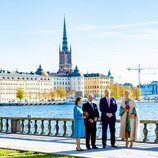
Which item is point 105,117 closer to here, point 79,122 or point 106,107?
point 106,107

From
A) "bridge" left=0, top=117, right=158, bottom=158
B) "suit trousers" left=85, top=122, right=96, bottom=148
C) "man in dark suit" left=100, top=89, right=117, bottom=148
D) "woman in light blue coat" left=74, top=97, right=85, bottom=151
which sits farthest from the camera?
"man in dark suit" left=100, top=89, right=117, bottom=148

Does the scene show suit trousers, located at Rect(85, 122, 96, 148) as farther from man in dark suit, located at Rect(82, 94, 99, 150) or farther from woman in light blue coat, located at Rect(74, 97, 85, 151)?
woman in light blue coat, located at Rect(74, 97, 85, 151)

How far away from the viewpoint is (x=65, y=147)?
1945 cm

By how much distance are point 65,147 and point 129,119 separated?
8.10ft

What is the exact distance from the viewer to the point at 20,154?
691 inches

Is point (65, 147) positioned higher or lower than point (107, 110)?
lower

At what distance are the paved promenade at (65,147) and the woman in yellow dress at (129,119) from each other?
0.44 metres

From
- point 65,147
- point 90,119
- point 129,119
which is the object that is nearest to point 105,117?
point 90,119

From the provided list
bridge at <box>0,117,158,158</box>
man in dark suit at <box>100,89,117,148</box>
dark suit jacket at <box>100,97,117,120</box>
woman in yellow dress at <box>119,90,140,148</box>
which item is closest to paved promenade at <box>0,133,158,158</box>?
bridge at <box>0,117,158,158</box>

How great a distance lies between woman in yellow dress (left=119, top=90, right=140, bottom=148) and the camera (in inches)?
736

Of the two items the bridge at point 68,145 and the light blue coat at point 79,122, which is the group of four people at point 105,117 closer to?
the light blue coat at point 79,122

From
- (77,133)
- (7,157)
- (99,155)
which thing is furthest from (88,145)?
(7,157)

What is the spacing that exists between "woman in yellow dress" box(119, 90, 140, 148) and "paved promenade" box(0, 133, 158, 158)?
44 cm

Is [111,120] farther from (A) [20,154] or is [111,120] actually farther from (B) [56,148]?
(A) [20,154]
